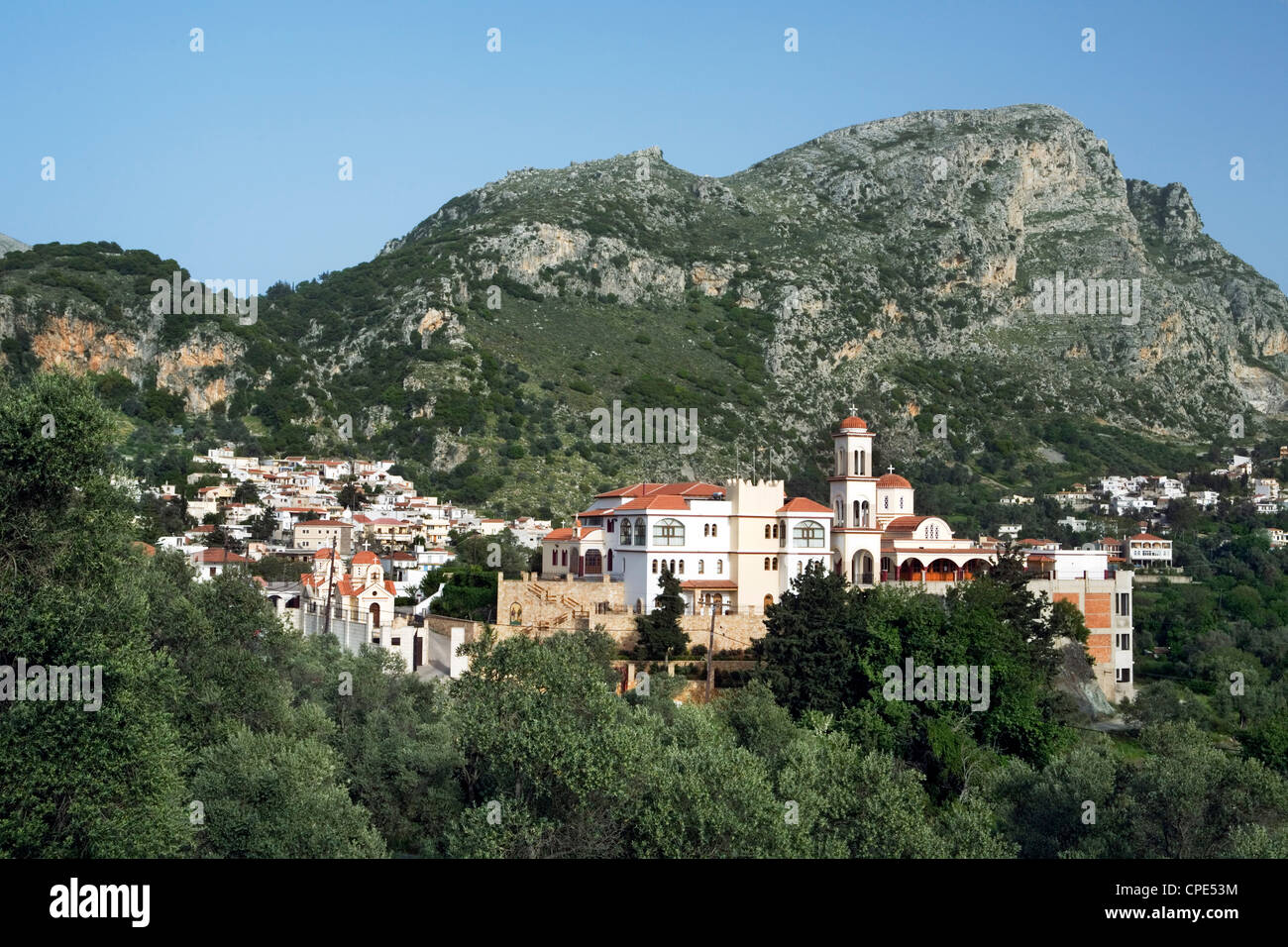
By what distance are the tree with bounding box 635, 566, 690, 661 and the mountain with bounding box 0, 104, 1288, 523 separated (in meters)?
38.6

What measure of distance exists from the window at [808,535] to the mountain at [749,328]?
118 ft

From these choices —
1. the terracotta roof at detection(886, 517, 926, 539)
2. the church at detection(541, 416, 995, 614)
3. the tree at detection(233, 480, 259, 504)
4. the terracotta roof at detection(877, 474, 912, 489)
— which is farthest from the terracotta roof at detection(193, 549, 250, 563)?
the terracotta roof at detection(886, 517, 926, 539)

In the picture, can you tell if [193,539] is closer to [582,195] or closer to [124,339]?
[124,339]

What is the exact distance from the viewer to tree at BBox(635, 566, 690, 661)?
34.5 m

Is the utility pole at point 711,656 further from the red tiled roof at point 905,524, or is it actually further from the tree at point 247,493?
the tree at point 247,493

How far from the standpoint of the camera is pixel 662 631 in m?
34.7

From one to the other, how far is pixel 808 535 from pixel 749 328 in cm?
7401

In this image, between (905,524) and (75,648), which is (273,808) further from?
(905,524)

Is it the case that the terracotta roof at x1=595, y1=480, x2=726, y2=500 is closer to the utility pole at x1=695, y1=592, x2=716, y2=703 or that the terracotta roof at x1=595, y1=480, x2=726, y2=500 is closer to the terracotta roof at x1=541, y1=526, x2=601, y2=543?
the terracotta roof at x1=541, y1=526, x2=601, y2=543

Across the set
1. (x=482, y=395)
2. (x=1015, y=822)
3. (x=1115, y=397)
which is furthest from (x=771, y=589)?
(x=1115, y=397)

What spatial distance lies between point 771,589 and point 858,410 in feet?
209

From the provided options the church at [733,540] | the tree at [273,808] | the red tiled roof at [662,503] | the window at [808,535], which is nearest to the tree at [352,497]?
the church at [733,540]

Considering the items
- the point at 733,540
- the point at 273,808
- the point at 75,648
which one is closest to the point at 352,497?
the point at 733,540

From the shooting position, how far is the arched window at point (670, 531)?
3806 centimetres
